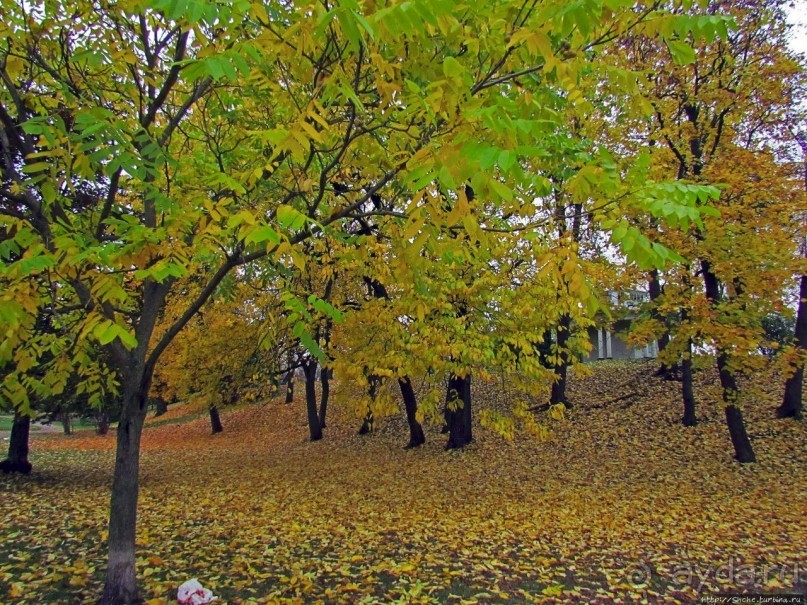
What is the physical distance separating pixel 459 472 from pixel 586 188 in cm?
909

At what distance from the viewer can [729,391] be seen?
376 inches

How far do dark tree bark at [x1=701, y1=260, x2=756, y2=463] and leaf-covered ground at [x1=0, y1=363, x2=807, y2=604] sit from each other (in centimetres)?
32

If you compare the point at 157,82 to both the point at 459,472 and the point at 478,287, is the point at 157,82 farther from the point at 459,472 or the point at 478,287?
the point at 459,472

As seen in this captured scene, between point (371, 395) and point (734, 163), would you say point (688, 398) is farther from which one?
point (371, 395)

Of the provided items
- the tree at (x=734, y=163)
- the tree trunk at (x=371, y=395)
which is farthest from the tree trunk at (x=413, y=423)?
the tree at (x=734, y=163)

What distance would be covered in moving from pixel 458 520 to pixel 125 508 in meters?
4.61

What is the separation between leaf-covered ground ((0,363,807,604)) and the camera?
496 centimetres

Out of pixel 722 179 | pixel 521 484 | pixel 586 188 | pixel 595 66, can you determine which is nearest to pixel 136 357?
pixel 586 188

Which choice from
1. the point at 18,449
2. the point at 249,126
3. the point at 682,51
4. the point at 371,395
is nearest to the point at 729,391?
the point at 371,395

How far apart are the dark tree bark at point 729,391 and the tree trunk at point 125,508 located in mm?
8810

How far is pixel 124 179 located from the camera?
6781mm

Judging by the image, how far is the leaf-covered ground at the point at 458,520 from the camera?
4.96m

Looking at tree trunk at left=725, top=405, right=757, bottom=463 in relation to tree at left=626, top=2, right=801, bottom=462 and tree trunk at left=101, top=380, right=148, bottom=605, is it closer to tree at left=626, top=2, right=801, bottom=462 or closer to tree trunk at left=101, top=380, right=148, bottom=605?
tree at left=626, top=2, right=801, bottom=462

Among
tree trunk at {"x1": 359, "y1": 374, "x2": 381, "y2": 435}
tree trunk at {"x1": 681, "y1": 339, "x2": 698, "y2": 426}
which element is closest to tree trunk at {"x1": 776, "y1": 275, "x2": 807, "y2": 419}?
tree trunk at {"x1": 681, "y1": 339, "x2": 698, "y2": 426}
